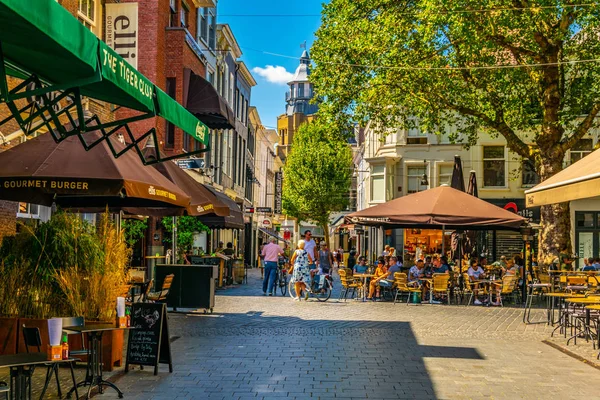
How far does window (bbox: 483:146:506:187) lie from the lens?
128ft

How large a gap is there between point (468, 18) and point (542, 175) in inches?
236

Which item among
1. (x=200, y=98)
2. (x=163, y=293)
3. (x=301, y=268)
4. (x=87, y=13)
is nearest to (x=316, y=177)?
(x=200, y=98)

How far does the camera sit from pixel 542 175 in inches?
913

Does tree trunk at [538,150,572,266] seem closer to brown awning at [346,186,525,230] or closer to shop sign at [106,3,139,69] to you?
brown awning at [346,186,525,230]

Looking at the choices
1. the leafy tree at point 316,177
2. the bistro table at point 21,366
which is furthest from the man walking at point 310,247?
the leafy tree at point 316,177

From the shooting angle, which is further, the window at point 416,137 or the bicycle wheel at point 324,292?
the window at point 416,137

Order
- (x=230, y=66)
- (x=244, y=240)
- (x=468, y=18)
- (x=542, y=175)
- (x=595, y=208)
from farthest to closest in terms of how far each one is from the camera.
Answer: (x=244, y=240), (x=230, y=66), (x=595, y=208), (x=542, y=175), (x=468, y=18)

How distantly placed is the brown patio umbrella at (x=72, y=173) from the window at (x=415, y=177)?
31.0 m

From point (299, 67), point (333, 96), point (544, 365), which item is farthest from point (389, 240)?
point (299, 67)

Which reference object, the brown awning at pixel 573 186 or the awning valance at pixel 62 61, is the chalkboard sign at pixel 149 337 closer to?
the awning valance at pixel 62 61

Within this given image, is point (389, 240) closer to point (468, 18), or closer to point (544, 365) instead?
point (468, 18)

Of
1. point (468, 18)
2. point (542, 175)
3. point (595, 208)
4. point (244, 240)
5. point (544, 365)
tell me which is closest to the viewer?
point (544, 365)

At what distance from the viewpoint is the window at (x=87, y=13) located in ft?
65.3

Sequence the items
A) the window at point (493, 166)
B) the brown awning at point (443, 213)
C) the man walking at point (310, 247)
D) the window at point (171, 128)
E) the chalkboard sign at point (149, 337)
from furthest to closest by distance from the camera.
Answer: the window at point (493, 166) → the window at point (171, 128) → the man walking at point (310, 247) → the brown awning at point (443, 213) → the chalkboard sign at point (149, 337)
